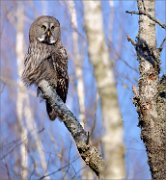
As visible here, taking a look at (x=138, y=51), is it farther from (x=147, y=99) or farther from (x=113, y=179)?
(x=113, y=179)

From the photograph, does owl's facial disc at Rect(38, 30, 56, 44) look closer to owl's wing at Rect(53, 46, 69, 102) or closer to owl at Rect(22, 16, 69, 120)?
owl at Rect(22, 16, 69, 120)

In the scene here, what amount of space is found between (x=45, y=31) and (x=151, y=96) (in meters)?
2.52

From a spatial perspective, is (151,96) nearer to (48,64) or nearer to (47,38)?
(48,64)

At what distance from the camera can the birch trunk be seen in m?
2.48

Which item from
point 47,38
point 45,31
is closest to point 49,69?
point 47,38

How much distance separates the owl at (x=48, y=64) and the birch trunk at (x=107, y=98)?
8.84ft

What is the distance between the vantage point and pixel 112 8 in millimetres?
10883

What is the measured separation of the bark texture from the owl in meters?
1.53

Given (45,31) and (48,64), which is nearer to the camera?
(48,64)

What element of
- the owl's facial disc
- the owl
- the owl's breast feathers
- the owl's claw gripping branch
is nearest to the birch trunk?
the owl's claw gripping branch

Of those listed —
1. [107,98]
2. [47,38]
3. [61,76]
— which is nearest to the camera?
[107,98]

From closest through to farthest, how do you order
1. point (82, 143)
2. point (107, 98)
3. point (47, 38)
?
point (107, 98)
point (82, 143)
point (47, 38)

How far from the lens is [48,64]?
566 centimetres

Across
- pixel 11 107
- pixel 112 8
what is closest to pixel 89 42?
pixel 112 8
